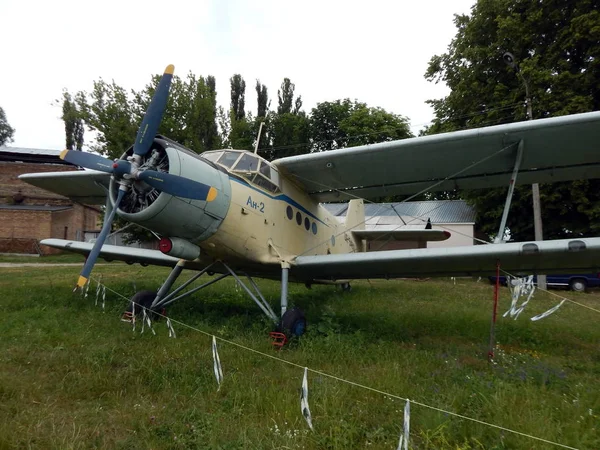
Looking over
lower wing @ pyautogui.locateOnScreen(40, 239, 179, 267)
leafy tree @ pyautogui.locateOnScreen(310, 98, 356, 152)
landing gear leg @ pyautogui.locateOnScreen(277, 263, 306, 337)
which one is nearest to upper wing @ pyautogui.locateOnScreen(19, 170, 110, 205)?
lower wing @ pyautogui.locateOnScreen(40, 239, 179, 267)

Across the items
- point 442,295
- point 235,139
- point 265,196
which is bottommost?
point 442,295

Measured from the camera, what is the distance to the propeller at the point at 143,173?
4.90 meters

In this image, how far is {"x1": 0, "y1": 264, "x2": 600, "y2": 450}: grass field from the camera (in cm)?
279

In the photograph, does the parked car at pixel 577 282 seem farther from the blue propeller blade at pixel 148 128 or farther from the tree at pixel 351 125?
the tree at pixel 351 125

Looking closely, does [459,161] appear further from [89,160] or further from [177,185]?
[89,160]

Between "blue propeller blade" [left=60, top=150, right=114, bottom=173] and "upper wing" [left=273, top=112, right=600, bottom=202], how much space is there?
2.95m

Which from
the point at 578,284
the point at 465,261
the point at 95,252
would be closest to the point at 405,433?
the point at 465,261

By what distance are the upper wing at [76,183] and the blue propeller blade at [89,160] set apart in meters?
2.26

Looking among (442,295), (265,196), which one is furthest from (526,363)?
(442,295)

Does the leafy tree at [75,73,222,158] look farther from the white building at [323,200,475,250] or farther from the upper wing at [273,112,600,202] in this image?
the upper wing at [273,112,600,202]

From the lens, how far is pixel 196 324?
6535 mm

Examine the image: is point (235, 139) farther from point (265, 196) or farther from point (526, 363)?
point (526, 363)

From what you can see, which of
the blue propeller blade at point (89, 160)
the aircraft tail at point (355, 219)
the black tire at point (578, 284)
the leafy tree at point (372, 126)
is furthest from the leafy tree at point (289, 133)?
the blue propeller blade at point (89, 160)

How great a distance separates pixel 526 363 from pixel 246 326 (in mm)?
4172
